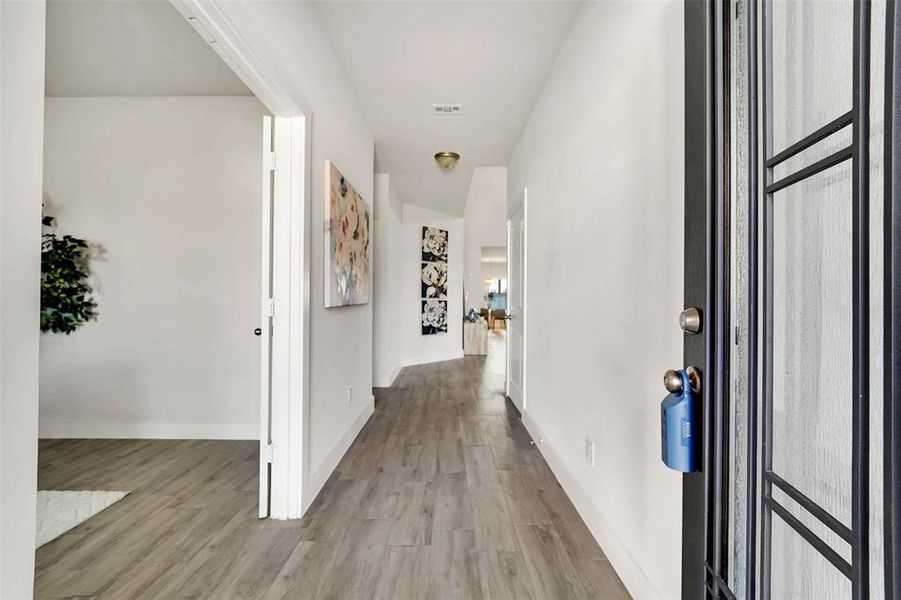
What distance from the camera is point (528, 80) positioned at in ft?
9.76

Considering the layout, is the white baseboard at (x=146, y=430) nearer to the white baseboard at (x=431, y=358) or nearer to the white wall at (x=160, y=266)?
the white wall at (x=160, y=266)

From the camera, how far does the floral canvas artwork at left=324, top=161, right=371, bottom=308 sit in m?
2.50

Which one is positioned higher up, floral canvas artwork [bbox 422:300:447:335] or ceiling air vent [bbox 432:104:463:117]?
ceiling air vent [bbox 432:104:463:117]

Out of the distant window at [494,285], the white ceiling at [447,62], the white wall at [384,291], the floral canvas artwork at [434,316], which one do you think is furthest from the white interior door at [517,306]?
the distant window at [494,285]

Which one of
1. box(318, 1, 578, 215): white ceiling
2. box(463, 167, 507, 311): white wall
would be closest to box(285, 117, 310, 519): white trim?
box(318, 1, 578, 215): white ceiling

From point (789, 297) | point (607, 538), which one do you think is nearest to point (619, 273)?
point (789, 297)

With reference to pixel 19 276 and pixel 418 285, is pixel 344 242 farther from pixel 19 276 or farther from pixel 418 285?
pixel 418 285

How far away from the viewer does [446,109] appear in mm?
3398

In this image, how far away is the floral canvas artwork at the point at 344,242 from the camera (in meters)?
2.50

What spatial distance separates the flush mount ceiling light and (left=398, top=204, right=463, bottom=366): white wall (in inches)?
88.2

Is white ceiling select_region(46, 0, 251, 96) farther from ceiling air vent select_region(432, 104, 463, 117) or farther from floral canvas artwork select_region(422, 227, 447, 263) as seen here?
floral canvas artwork select_region(422, 227, 447, 263)

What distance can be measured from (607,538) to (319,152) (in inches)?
95.2

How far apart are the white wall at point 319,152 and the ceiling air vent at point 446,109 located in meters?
0.63

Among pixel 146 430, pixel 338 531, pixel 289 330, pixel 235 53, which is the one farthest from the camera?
pixel 146 430
